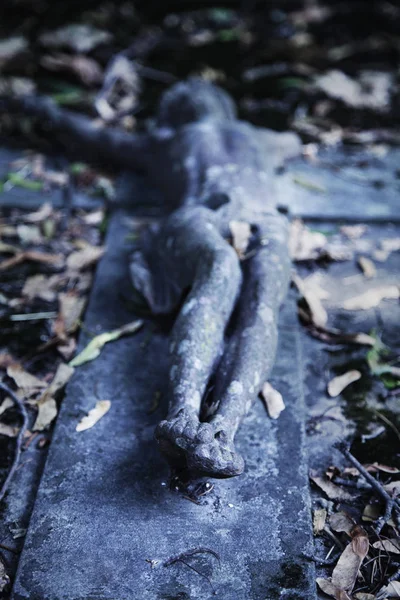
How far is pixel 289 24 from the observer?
23.3 ft

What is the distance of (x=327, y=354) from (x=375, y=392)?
0.32 m

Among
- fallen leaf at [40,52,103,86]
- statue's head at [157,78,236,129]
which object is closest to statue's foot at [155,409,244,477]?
statue's head at [157,78,236,129]

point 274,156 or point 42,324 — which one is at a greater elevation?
point 274,156

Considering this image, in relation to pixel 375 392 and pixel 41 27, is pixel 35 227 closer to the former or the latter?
pixel 375 392

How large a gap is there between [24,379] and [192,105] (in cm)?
222

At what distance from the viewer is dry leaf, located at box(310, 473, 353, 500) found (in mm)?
2459

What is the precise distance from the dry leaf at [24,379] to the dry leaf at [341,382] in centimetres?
127

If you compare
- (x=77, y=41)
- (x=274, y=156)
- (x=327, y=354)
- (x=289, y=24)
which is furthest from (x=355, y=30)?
(x=327, y=354)

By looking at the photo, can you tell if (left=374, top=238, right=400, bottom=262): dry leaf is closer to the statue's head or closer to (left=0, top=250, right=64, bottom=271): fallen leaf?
the statue's head

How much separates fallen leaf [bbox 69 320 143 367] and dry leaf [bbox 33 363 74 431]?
0.17 ft

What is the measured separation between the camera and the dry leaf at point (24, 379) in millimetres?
2857

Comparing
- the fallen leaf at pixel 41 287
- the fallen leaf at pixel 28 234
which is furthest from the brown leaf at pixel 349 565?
the fallen leaf at pixel 28 234

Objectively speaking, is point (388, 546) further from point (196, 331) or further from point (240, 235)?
point (240, 235)

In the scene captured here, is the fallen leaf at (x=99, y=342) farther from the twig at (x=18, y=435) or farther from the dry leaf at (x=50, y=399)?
the twig at (x=18, y=435)
